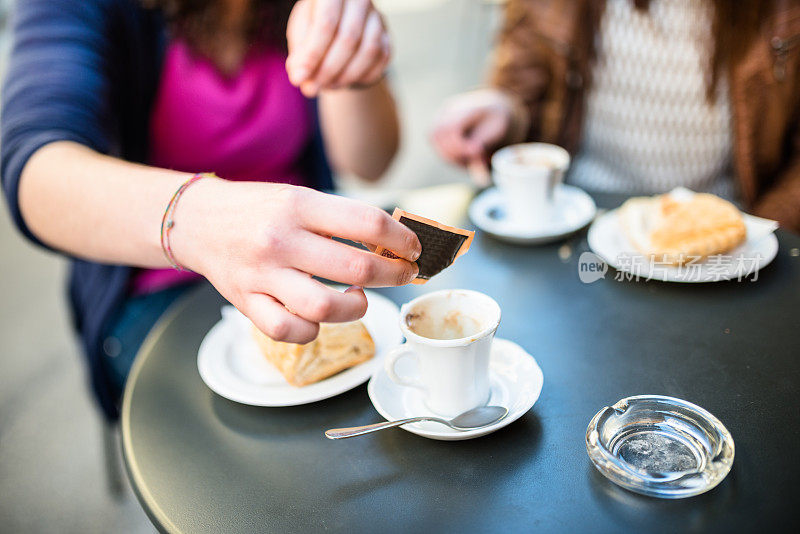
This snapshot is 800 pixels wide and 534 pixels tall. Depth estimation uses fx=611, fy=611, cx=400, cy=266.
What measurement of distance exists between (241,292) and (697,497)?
561mm

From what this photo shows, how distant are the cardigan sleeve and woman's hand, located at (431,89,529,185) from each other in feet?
2.65

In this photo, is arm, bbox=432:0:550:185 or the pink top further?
arm, bbox=432:0:550:185

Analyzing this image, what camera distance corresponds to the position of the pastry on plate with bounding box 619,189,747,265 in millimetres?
1081

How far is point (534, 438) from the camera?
0.76 meters

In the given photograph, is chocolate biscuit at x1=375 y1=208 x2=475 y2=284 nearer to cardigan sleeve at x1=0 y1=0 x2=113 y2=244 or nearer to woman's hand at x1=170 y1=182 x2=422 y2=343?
woman's hand at x1=170 y1=182 x2=422 y2=343

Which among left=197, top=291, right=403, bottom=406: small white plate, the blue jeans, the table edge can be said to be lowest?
the blue jeans

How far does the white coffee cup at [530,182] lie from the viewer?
1.25 meters

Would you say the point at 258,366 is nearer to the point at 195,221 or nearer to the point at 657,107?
the point at 195,221

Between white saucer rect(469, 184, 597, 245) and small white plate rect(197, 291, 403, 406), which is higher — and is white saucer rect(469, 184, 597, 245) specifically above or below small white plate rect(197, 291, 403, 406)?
above

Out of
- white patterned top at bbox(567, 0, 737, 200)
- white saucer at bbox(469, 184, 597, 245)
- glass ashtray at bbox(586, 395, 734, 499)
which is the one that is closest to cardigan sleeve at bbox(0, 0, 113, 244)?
white saucer at bbox(469, 184, 597, 245)

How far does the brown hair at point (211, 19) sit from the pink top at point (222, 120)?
1.3 inches

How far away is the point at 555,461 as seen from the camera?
720 millimetres

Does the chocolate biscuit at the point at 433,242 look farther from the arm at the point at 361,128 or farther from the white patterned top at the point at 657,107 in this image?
the white patterned top at the point at 657,107

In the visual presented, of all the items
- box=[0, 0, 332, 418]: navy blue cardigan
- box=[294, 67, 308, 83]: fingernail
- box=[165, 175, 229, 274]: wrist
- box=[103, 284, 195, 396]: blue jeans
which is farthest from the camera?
box=[103, 284, 195, 396]: blue jeans
